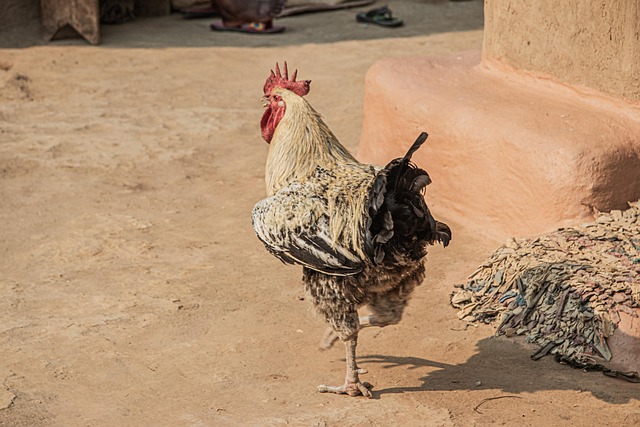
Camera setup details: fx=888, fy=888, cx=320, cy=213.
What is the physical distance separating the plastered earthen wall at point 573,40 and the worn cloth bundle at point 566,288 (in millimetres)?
1071

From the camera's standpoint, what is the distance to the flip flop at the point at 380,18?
14.4m

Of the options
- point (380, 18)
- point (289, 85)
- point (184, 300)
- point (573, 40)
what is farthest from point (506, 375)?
point (380, 18)

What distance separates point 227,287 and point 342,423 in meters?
2.03

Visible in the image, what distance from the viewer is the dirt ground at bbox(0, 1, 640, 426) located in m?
5.05

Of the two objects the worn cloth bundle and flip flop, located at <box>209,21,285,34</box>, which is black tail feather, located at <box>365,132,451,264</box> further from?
flip flop, located at <box>209,21,285,34</box>

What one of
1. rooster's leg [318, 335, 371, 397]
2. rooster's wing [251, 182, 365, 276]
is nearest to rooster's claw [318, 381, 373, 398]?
rooster's leg [318, 335, 371, 397]

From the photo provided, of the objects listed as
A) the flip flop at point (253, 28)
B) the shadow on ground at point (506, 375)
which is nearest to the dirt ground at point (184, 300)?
the shadow on ground at point (506, 375)

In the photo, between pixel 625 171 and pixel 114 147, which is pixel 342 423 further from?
pixel 114 147

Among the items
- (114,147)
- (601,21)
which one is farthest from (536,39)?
(114,147)

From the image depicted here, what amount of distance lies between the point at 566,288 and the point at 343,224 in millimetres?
1750

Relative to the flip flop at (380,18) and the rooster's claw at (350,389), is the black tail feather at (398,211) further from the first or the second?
the flip flop at (380,18)

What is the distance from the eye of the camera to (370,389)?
5.28 m

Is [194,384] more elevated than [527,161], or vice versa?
[527,161]

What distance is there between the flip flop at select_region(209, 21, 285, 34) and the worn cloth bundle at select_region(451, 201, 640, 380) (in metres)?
8.39
